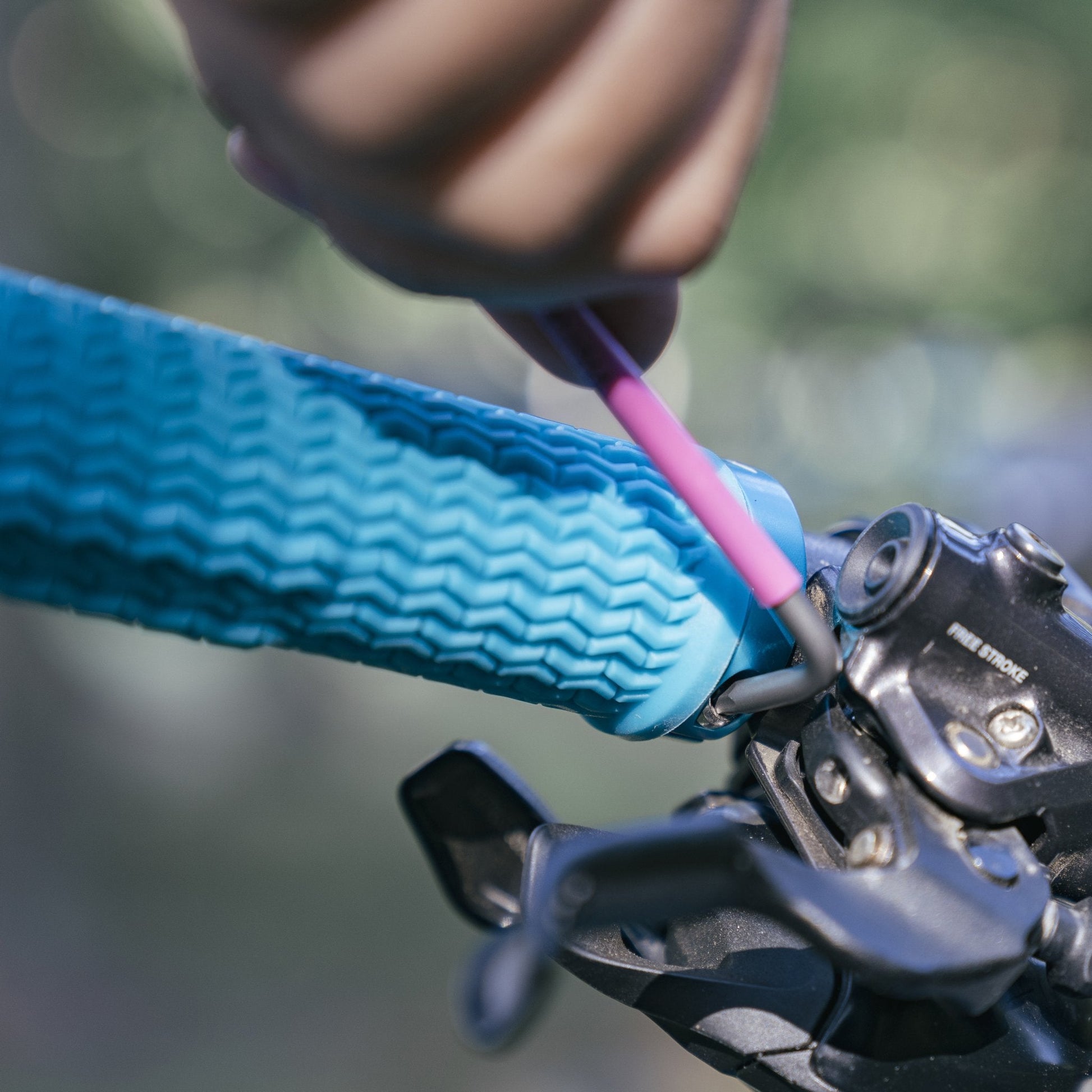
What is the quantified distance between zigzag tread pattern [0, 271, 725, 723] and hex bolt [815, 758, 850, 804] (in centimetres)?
5

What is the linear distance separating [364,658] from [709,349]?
405cm

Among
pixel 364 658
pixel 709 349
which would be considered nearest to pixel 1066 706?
pixel 364 658

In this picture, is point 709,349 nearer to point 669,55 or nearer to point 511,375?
point 511,375

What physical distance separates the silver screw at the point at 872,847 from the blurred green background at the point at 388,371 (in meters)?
1.35

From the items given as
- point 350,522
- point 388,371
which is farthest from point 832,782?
point 388,371

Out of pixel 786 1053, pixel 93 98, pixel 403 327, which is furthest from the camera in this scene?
pixel 403 327

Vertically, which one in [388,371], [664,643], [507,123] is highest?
[507,123]

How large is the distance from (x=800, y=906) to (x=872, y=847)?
0.18 feet

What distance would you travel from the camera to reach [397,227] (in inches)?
8.7

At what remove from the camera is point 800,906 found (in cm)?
23

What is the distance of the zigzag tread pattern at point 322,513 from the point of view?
0.24 metres

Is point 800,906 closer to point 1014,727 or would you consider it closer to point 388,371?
point 1014,727

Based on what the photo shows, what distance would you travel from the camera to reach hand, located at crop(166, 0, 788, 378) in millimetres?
194

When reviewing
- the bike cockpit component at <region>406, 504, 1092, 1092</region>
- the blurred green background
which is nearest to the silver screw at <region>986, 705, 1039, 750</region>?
the bike cockpit component at <region>406, 504, 1092, 1092</region>
